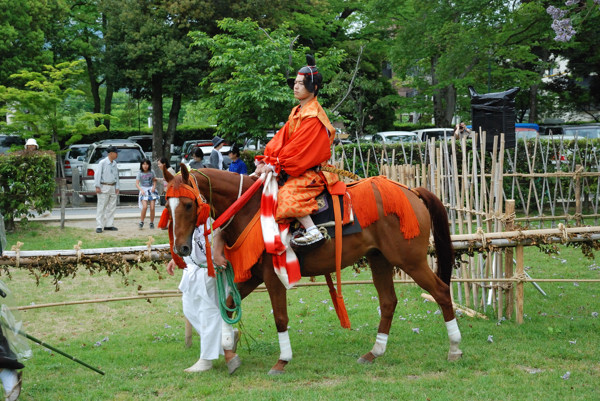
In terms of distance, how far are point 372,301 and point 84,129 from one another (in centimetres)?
1382

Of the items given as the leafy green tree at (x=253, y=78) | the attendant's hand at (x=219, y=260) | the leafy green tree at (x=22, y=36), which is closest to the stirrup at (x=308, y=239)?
the attendant's hand at (x=219, y=260)

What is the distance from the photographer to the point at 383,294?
6.21 metres

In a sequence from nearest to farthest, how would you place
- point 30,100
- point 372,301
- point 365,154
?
point 372,301
point 365,154
point 30,100

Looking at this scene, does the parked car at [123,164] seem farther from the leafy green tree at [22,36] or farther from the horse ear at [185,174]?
the horse ear at [185,174]

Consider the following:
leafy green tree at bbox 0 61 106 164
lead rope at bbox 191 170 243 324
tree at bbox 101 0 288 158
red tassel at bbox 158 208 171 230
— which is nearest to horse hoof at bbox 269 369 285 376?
lead rope at bbox 191 170 243 324

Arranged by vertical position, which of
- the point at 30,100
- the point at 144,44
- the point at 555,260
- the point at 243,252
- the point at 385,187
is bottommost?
the point at 555,260

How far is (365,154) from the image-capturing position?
16688 millimetres

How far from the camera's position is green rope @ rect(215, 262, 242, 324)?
5672 millimetres

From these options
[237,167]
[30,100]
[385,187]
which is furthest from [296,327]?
[30,100]

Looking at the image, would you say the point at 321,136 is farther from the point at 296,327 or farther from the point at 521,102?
the point at 521,102

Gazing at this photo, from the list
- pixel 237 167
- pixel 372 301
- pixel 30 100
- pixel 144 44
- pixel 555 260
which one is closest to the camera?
pixel 372 301

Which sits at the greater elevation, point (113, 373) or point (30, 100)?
point (30, 100)

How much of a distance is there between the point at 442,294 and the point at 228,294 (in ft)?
6.56

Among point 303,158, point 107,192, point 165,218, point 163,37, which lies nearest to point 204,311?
point 165,218
